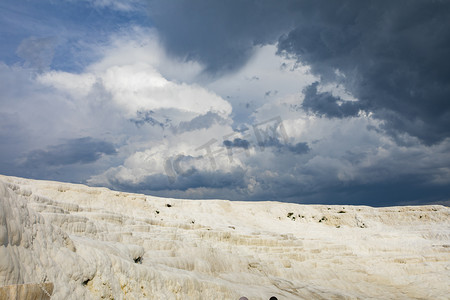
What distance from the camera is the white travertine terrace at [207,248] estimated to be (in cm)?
905

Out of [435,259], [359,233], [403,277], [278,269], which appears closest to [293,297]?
[278,269]

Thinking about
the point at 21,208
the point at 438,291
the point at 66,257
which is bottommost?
the point at 438,291

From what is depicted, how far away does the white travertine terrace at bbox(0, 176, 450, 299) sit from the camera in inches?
356

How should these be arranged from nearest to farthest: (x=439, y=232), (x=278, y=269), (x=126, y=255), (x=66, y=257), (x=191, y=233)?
(x=66, y=257), (x=126, y=255), (x=278, y=269), (x=191, y=233), (x=439, y=232)

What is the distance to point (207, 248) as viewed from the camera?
2352cm

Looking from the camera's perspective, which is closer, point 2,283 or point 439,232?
point 2,283

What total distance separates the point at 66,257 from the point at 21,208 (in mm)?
1607

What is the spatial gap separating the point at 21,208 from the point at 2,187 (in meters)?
0.70

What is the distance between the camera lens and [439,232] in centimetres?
5947

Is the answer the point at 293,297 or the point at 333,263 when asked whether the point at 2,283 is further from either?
the point at 333,263

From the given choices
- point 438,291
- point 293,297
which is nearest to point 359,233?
point 438,291

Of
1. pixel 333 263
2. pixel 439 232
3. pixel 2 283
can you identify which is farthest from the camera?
pixel 439 232

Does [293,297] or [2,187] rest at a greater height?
[2,187]

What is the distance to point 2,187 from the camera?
8.62m
